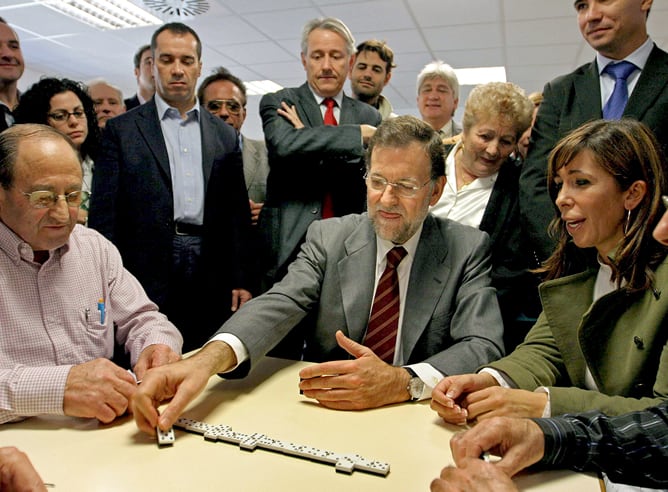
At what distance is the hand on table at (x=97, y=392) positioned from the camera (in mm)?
1278

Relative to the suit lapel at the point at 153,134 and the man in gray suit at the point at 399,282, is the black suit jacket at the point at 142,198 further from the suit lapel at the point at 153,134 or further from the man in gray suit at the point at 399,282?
the man in gray suit at the point at 399,282

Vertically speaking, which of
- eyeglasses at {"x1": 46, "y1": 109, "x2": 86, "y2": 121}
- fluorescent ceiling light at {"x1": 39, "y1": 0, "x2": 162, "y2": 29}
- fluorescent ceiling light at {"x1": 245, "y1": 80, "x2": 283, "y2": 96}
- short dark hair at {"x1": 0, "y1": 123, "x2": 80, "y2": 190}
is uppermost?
fluorescent ceiling light at {"x1": 39, "y1": 0, "x2": 162, "y2": 29}

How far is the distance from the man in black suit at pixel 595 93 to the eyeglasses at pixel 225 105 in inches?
79.0

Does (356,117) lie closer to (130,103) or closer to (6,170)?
(6,170)

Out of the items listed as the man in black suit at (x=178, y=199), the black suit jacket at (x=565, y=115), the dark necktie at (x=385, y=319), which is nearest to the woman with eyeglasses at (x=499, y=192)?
the black suit jacket at (x=565, y=115)

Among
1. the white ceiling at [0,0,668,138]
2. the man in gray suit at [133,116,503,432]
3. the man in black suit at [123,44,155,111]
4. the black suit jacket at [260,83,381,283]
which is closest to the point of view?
the man in gray suit at [133,116,503,432]

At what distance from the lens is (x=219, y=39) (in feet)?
21.6

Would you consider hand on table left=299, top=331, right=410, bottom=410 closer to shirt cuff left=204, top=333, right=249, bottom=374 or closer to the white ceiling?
shirt cuff left=204, top=333, right=249, bottom=374

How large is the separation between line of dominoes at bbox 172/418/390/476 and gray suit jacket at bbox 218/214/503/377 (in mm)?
408

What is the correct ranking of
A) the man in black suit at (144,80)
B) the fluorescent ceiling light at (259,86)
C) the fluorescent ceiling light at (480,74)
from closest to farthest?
the man in black suit at (144,80)
the fluorescent ceiling light at (480,74)
the fluorescent ceiling light at (259,86)

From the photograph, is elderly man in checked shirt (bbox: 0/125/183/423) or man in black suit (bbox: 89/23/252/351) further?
man in black suit (bbox: 89/23/252/351)

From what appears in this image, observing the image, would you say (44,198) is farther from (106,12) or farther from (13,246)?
(106,12)

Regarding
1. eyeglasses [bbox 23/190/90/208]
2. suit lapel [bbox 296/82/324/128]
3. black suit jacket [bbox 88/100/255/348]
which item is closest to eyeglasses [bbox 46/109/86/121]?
black suit jacket [bbox 88/100/255/348]

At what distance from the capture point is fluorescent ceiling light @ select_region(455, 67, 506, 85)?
760cm
